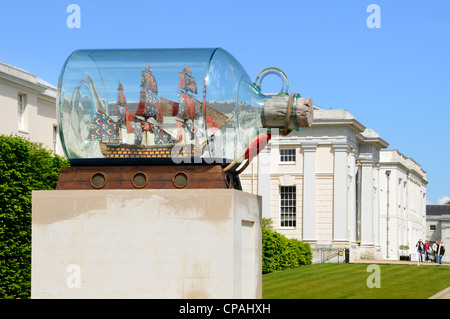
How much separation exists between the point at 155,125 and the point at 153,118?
9 cm

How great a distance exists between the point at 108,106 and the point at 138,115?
0.40 meters

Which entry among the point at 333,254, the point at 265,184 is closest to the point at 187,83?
the point at 333,254

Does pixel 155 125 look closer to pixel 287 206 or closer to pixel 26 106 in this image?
pixel 26 106

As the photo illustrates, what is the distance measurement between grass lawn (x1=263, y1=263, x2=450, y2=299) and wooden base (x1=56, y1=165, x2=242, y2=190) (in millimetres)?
→ 21390

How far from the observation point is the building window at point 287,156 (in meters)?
65.3

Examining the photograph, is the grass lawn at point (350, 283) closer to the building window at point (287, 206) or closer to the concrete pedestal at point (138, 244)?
the building window at point (287, 206)

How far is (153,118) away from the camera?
9539 mm

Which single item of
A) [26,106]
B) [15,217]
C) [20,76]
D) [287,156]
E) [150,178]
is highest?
[20,76]

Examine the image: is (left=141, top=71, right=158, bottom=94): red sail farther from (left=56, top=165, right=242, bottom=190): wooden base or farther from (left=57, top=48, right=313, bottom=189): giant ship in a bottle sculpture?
(left=56, top=165, right=242, bottom=190): wooden base

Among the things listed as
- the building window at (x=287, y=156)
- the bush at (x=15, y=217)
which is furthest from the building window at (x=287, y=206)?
the bush at (x=15, y=217)

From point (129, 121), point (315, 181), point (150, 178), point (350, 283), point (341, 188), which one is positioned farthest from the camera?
point (315, 181)

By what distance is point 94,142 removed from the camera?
9680 mm

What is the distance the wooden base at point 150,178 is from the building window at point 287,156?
56.0 m

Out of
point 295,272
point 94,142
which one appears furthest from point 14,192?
point 94,142
